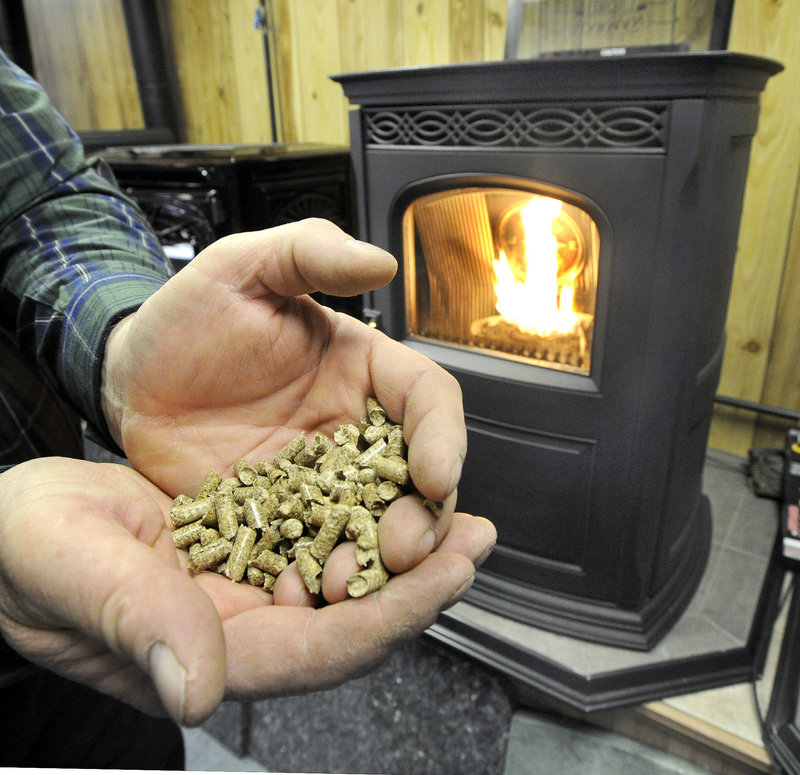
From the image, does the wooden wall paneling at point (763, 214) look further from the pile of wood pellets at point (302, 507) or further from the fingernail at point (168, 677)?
the fingernail at point (168, 677)

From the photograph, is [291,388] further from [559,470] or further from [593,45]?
[593,45]

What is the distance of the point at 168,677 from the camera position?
412 mm

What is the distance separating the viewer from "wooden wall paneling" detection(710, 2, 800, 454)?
132 centimetres

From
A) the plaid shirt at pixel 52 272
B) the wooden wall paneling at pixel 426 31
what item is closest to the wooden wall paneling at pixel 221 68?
the wooden wall paneling at pixel 426 31

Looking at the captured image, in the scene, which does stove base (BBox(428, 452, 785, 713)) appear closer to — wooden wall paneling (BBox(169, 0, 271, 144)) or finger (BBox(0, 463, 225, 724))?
finger (BBox(0, 463, 225, 724))

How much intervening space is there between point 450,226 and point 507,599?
0.80 meters

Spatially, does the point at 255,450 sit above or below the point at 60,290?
below

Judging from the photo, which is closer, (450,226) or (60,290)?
(60,290)

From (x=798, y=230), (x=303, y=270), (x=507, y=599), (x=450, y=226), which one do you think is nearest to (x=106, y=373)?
(x=303, y=270)

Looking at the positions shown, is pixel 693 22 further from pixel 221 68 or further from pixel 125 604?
pixel 221 68

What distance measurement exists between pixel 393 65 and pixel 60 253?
46.5 inches

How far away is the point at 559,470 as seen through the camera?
4.03ft

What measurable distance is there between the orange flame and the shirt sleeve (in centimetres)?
65

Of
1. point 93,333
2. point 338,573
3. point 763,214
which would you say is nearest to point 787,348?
point 763,214
